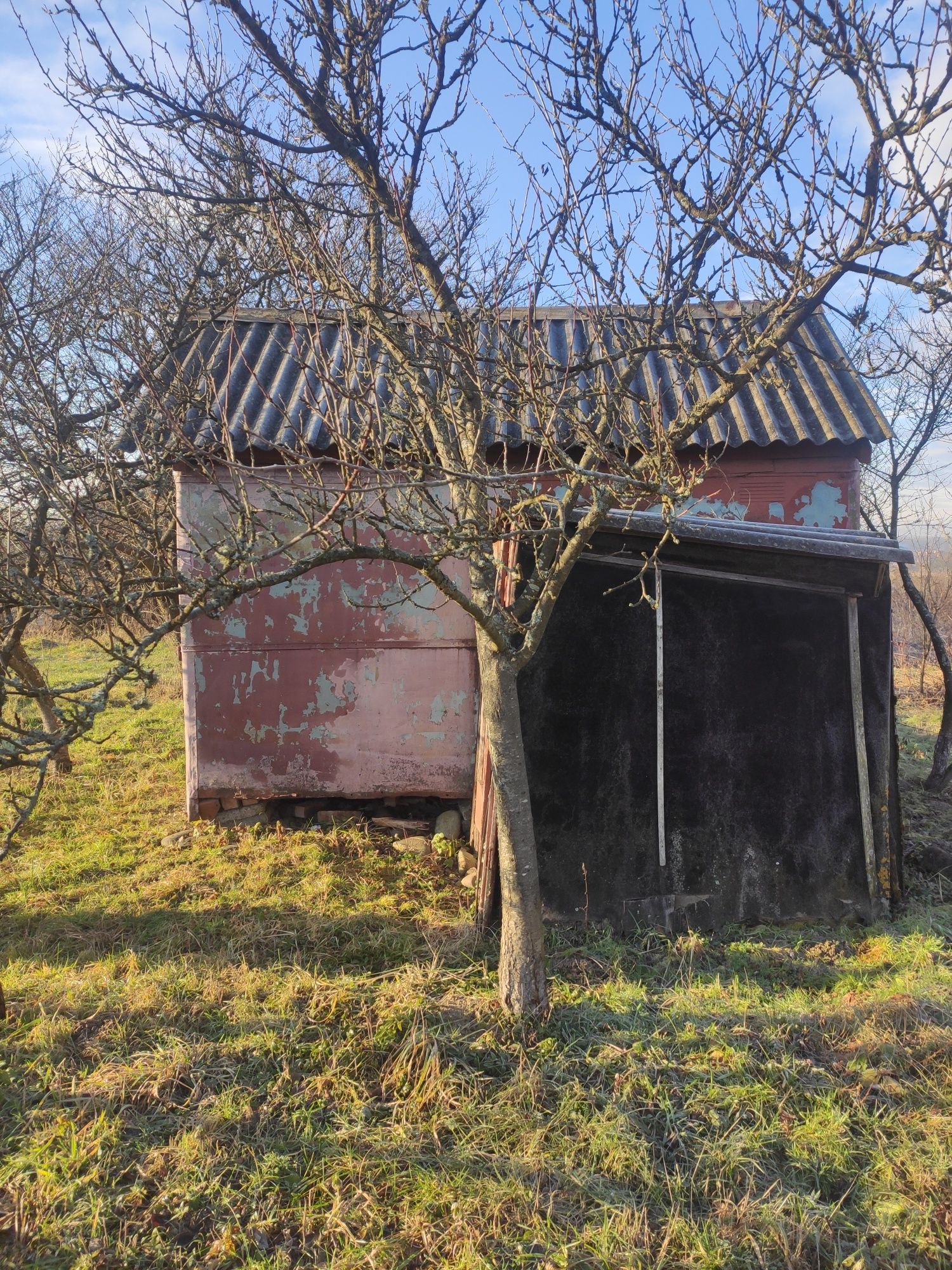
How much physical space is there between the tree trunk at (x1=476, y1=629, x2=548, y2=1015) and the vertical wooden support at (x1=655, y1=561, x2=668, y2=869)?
131 cm

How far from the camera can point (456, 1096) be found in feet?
10.6

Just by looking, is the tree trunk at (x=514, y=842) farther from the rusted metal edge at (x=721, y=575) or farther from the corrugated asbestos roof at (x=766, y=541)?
the rusted metal edge at (x=721, y=575)

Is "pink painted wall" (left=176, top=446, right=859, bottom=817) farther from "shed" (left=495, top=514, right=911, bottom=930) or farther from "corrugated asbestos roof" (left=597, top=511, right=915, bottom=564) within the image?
"corrugated asbestos roof" (left=597, top=511, right=915, bottom=564)

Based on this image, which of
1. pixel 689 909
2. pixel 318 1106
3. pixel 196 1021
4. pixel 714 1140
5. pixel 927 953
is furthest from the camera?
pixel 689 909

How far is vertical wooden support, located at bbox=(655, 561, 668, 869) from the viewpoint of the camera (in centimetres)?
474

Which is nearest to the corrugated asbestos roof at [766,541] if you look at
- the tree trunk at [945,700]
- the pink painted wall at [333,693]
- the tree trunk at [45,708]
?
the pink painted wall at [333,693]

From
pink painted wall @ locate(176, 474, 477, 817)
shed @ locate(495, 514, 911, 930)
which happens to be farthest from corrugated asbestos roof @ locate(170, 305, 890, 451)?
pink painted wall @ locate(176, 474, 477, 817)

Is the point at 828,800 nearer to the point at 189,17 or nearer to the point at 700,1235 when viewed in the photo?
the point at 700,1235

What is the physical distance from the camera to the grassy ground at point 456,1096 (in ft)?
8.82

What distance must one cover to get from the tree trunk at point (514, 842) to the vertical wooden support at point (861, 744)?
90.7 inches

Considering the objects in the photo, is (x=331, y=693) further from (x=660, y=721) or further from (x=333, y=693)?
(x=660, y=721)

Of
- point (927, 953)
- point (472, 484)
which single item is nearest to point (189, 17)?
point (472, 484)

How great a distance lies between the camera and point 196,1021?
3.73m

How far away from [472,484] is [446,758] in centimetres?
341
